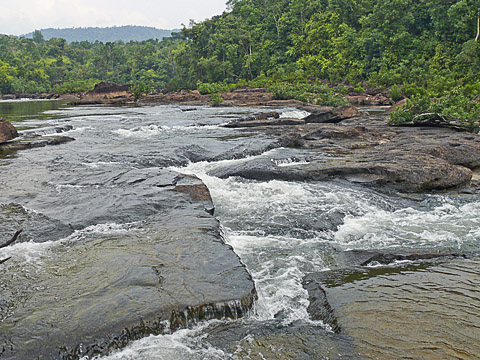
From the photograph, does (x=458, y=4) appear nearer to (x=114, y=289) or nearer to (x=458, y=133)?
(x=458, y=133)

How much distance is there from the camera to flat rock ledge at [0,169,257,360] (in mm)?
3473

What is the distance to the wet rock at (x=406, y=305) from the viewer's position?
3438 mm

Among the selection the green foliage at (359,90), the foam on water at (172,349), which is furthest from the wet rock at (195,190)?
the green foliage at (359,90)

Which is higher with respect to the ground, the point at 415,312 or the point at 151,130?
the point at 151,130

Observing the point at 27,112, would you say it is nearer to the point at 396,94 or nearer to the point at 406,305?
the point at 396,94

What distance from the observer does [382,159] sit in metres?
10.4

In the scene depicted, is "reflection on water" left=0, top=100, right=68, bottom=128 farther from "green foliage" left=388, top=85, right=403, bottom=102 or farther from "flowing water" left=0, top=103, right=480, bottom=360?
"green foliage" left=388, top=85, right=403, bottom=102

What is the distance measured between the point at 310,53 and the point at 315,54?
87cm

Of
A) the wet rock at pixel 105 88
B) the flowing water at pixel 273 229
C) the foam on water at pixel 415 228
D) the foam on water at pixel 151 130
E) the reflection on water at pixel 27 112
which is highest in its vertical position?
the wet rock at pixel 105 88

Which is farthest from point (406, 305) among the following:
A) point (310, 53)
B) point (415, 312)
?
point (310, 53)

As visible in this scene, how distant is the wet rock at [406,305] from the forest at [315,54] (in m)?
11.5

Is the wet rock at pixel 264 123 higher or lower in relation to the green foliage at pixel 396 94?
lower

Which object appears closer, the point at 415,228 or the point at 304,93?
the point at 415,228

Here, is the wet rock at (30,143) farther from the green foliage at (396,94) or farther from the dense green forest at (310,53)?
the green foliage at (396,94)
